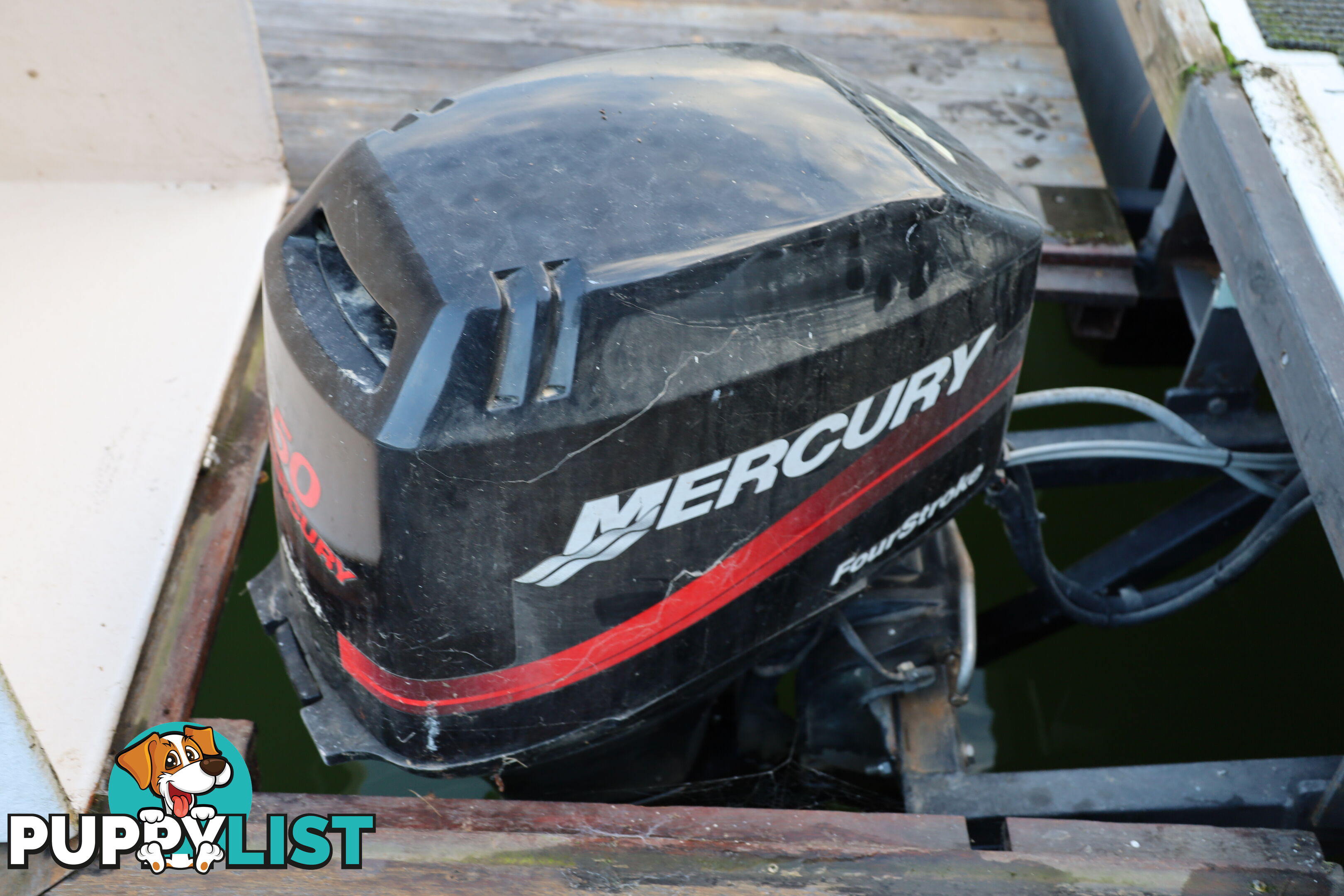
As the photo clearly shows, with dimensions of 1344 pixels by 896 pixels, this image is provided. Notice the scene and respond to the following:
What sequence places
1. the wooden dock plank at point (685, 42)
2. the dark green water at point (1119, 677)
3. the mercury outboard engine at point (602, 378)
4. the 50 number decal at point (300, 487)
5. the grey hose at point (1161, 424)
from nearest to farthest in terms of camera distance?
1. the mercury outboard engine at point (602, 378)
2. the 50 number decal at point (300, 487)
3. the grey hose at point (1161, 424)
4. the dark green water at point (1119, 677)
5. the wooden dock plank at point (685, 42)

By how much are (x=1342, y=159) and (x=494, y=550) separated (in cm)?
143

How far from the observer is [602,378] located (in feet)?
3.35

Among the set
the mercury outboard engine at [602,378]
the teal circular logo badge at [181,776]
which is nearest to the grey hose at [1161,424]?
the mercury outboard engine at [602,378]

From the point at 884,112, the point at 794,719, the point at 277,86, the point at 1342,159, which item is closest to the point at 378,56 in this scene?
the point at 277,86

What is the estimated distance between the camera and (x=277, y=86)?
271cm

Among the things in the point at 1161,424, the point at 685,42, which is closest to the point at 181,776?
the point at 1161,424

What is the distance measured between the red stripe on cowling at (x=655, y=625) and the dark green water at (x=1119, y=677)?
1.16 m

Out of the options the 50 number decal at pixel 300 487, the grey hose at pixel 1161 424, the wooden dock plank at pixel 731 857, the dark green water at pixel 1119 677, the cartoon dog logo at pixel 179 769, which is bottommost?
the dark green water at pixel 1119 677

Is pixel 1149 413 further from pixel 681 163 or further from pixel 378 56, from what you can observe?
pixel 378 56

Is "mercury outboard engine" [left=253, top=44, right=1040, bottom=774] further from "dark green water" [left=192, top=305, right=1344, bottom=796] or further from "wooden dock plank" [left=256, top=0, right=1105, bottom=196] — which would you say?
"wooden dock plank" [left=256, top=0, right=1105, bottom=196]

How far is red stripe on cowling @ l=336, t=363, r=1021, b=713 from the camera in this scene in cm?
118

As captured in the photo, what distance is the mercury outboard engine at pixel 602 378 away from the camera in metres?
1.02

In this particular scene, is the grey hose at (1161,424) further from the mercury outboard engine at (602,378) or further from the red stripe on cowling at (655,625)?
the red stripe on cowling at (655,625)

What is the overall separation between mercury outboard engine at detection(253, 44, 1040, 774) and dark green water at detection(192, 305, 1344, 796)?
1.16 metres
